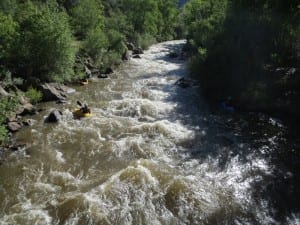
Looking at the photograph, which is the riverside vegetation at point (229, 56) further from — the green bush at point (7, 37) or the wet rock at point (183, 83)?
the wet rock at point (183, 83)

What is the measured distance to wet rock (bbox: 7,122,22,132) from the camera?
2067 centimetres

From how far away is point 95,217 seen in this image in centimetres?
1290

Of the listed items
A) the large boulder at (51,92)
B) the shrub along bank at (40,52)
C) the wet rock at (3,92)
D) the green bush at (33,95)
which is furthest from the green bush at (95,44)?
the wet rock at (3,92)

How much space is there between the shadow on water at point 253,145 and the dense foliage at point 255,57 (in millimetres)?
1817

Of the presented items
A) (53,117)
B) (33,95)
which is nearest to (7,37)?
(33,95)

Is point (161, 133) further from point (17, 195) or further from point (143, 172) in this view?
point (17, 195)

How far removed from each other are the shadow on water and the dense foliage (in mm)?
1817

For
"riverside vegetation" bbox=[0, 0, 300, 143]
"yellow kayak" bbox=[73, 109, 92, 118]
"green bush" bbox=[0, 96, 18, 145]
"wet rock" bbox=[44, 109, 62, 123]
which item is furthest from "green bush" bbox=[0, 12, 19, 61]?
→ "yellow kayak" bbox=[73, 109, 92, 118]

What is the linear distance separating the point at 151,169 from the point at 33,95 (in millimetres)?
13485

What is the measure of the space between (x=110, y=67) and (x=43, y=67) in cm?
1028

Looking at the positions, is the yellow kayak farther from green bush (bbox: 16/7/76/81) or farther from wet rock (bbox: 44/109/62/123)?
green bush (bbox: 16/7/76/81)

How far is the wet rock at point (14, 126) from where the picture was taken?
2067 cm

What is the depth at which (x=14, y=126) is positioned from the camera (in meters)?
21.0

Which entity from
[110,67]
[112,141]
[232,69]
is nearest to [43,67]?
[110,67]
